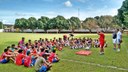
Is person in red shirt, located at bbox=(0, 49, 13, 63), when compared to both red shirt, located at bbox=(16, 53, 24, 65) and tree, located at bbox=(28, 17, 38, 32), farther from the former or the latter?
tree, located at bbox=(28, 17, 38, 32)

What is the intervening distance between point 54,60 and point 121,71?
17.4ft

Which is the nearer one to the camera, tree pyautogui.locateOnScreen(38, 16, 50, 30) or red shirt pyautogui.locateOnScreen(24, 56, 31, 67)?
red shirt pyautogui.locateOnScreen(24, 56, 31, 67)

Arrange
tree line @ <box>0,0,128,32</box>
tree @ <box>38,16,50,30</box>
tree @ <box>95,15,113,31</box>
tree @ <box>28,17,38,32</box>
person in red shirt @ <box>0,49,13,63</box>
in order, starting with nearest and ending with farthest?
person in red shirt @ <box>0,49,13,63</box>
tree @ <box>95,15,113,31</box>
tree line @ <box>0,0,128,32</box>
tree @ <box>38,16,50,30</box>
tree @ <box>28,17,38,32</box>

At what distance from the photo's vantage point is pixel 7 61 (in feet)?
52.4

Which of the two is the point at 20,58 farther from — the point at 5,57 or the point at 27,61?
the point at 5,57

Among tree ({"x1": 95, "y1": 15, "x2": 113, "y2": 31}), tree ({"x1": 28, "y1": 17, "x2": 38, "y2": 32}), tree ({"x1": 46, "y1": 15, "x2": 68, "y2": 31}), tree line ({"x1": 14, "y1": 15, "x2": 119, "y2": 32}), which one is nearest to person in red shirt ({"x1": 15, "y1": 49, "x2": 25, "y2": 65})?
tree line ({"x1": 14, "y1": 15, "x2": 119, "y2": 32})

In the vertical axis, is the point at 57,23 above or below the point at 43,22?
below

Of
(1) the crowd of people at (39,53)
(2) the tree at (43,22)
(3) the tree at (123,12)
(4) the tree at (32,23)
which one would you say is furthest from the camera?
(4) the tree at (32,23)

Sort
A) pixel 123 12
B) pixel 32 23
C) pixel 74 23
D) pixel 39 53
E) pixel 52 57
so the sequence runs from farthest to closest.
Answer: pixel 32 23
pixel 74 23
pixel 123 12
pixel 39 53
pixel 52 57

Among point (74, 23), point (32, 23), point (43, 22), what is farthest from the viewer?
point (32, 23)

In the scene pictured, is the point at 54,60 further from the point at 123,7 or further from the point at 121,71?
the point at 123,7

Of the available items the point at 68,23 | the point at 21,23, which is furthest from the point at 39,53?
the point at 21,23

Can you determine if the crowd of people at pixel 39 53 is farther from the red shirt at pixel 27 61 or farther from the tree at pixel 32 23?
the tree at pixel 32 23

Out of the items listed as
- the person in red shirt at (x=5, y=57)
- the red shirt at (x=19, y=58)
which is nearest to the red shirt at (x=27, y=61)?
the red shirt at (x=19, y=58)
